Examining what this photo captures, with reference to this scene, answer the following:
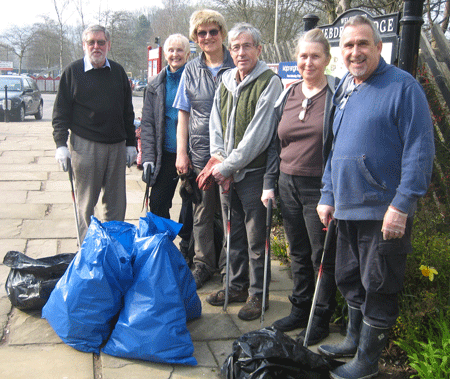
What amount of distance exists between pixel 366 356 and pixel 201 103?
207 cm

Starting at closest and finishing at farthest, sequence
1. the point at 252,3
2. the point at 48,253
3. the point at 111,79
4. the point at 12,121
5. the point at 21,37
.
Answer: the point at 111,79
the point at 48,253
the point at 12,121
the point at 252,3
the point at 21,37

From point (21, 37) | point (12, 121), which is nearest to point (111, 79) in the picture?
point (12, 121)

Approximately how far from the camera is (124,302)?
3.01 meters

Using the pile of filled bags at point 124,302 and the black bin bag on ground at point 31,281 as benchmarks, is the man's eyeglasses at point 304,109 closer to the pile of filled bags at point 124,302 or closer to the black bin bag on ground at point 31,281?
the pile of filled bags at point 124,302

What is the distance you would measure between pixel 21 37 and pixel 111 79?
50649mm

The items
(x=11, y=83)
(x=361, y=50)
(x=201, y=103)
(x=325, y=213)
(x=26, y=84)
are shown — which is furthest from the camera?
(x=26, y=84)

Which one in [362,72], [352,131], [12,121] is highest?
[362,72]

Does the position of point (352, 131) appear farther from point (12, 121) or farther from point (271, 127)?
point (12, 121)

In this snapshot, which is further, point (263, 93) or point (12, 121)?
point (12, 121)

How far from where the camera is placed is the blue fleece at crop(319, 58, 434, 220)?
7.60 feet

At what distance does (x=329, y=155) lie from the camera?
2.80 meters

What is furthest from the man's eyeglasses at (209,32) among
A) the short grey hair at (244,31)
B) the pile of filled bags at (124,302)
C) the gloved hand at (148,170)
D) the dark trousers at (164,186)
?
the pile of filled bags at (124,302)

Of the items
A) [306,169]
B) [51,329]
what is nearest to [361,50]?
[306,169]

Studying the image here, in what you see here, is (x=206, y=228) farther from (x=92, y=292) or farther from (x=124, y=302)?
(x=92, y=292)
